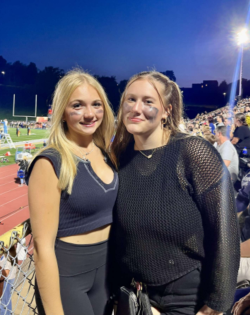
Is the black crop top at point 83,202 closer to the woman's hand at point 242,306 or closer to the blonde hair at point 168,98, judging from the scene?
the blonde hair at point 168,98

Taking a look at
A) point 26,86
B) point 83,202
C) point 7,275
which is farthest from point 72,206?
point 26,86

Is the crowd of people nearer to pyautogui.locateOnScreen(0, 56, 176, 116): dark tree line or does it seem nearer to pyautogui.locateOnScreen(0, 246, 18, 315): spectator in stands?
pyautogui.locateOnScreen(0, 246, 18, 315): spectator in stands

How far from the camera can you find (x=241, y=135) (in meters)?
5.29

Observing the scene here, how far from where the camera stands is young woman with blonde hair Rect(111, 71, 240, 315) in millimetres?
1135

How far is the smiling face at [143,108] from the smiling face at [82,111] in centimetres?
22

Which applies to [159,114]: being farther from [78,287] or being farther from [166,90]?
[78,287]

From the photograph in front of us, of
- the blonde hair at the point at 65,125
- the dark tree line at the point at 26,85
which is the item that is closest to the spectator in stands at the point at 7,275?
the blonde hair at the point at 65,125

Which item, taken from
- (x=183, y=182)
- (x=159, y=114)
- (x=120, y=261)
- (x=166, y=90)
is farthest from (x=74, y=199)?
(x=166, y=90)

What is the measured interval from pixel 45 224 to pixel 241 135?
512cm

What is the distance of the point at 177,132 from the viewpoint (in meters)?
1.36

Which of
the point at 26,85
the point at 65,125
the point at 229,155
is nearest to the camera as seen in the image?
the point at 65,125

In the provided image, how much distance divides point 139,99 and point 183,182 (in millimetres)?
508

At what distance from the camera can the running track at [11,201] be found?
9091mm

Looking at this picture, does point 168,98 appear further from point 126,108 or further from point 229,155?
point 229,155
